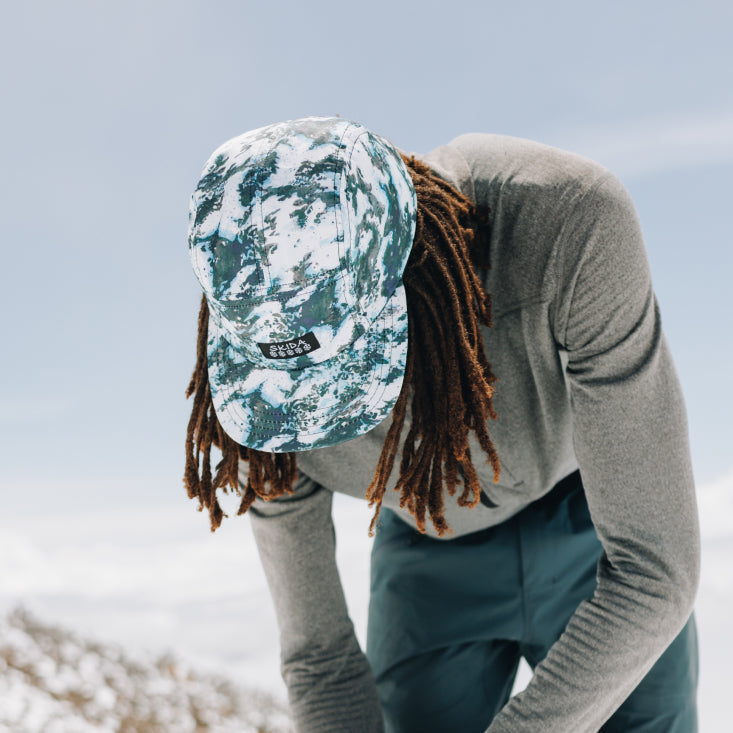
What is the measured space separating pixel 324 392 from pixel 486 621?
0.82m

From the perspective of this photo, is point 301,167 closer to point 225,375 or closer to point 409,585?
point 225,375

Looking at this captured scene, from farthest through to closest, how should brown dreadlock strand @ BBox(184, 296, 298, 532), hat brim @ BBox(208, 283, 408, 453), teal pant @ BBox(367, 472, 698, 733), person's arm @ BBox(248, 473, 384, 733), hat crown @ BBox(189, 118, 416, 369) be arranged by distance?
person's arm @ BBox(248, 473, 384, 733), teal pant @ BBox(367, 472, 698, 733), brown dreadlock strand @ BBox(184, 296, 298, 532), hat brim @ BBox(208, 283, 408, 453), hat crown @ BBox(189, 118, 416, 369)

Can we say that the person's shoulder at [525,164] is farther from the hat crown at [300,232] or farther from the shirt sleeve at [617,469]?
the hat crown at [300,232]

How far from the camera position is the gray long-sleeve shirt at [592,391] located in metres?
1.24

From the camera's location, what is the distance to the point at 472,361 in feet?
3.93

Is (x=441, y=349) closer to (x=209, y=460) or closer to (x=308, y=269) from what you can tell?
(x=308, y=269)

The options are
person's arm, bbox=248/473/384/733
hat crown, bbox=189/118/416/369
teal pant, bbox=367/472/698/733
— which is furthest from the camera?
person's arm, bbox=248/473/384/733

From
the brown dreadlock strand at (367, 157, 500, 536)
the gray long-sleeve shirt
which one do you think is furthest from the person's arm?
the brown dreadlock strand at (367, 157, 500, 536)

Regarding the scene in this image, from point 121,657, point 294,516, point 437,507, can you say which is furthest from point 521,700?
point 121,657

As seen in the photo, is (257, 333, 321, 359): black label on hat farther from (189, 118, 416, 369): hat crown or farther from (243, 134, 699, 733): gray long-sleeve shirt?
(243, 134, 699, 733): gray long-sleeve shirt

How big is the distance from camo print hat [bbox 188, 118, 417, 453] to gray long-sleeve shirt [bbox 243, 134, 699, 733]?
227 mm

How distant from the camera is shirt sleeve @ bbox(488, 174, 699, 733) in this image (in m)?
1.23

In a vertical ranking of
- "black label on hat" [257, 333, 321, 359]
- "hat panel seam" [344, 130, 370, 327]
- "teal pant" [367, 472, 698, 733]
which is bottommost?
"teal pant" [367, 472, 698, 733]

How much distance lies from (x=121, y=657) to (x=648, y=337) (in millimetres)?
2946
